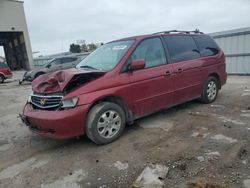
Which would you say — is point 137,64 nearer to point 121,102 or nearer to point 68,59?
point 121,102

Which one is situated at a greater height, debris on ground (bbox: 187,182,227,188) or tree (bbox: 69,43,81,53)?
tree (bbox: 69,43,81,53)

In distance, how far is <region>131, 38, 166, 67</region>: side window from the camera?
4523 mm

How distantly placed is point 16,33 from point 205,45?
92.9 feet

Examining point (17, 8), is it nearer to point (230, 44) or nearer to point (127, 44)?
point (230, 44)

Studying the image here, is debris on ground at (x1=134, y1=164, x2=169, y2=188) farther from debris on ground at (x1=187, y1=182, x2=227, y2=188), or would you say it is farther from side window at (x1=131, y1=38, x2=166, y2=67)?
side window at (x1=131, y1=38, x2=166, y2=67)

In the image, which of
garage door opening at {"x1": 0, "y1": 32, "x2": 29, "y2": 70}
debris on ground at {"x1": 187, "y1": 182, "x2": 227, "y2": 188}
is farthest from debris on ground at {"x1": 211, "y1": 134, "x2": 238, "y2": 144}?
garage door opening at {"x1": 0, "y1": 32, "x2": 29, "y2": 70}

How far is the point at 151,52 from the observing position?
4.73 m

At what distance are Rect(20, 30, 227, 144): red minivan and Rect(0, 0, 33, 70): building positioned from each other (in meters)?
25.7

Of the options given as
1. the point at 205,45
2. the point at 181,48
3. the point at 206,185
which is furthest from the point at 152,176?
the point at 205,45

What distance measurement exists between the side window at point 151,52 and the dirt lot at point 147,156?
1226 millimetres

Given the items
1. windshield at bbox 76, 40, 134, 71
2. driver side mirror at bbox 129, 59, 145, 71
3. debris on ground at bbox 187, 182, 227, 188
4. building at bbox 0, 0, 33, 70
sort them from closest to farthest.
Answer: debris on ground at bbox 187, 182, 227, 188 → driver side mirror at bbox 129, 59, 145, 71 → windshield at bbox 76, 40, 134, 71 → building at bbox 0, 0, 33, 70

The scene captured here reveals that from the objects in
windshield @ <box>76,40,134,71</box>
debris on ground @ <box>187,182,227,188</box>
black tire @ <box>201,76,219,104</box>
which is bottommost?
debris on ground @ <box>187,182,227,188</box>

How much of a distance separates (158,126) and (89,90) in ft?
5.42

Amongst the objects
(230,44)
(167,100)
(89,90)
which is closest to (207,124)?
(167,100)
